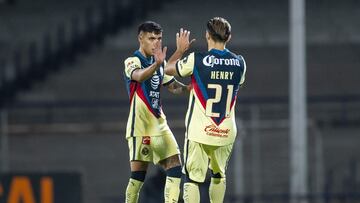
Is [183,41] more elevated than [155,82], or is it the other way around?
[183,41]

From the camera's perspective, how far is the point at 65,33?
32.5 m

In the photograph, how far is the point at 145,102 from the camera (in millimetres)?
15047

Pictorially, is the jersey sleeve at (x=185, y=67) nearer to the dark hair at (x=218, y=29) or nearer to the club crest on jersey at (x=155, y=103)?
the dark hair at (x=218, y=29)

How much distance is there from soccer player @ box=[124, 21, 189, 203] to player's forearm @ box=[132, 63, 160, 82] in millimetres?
93

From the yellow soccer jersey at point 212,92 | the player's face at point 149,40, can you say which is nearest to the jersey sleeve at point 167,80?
the player's face at point 149,40

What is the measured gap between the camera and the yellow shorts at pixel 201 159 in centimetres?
1434

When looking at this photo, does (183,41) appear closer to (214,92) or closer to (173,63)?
(173,63)

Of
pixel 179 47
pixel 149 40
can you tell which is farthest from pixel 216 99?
pixel 149 40

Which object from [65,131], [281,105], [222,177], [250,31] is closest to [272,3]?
[250,31]

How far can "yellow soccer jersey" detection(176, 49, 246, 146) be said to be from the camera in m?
14.2

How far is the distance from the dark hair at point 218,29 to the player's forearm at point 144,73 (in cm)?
62

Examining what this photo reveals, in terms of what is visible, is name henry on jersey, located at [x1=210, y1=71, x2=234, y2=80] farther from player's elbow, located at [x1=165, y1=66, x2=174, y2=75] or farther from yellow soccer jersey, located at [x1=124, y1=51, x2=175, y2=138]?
yellow soccer jersey, located at [x1=124, y1=51, x2=175, y2=138]

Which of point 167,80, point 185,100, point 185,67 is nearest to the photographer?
point 185,67

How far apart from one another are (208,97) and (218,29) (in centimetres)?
68
